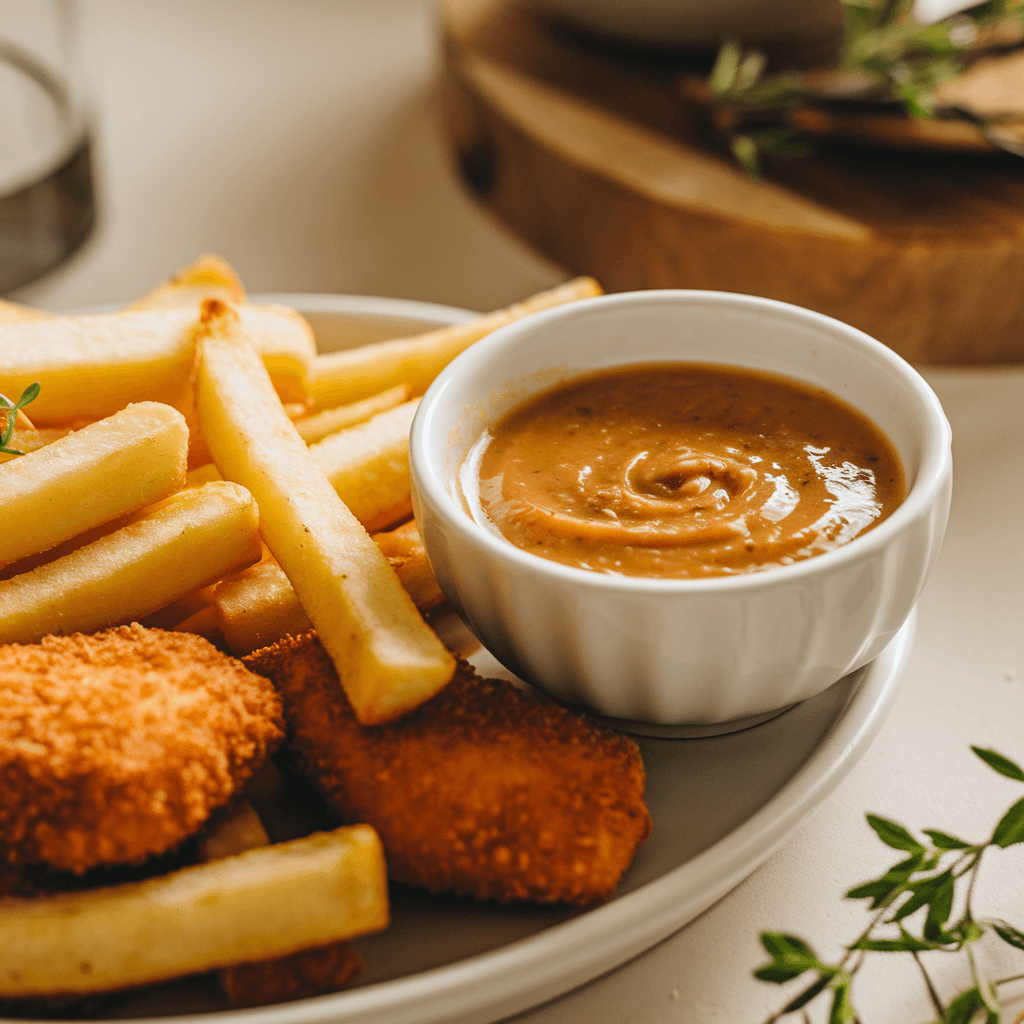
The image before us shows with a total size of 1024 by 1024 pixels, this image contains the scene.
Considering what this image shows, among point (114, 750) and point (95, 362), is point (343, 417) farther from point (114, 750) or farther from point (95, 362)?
point (114, 750)

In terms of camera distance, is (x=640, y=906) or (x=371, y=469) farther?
(x=371, y=469)

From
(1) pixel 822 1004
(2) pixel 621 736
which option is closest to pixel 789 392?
(2) pixel 621 736

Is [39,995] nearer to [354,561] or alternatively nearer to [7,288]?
[354,561]

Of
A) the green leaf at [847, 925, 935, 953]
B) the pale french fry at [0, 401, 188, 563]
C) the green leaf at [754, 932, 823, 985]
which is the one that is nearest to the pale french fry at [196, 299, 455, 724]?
the pale french fry at [0, 401, 188, 563]

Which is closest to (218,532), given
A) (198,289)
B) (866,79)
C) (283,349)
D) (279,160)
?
(283,349)

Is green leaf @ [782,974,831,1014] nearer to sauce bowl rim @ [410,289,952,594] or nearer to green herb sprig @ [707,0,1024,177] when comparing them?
sauce bowl rim @ [410,289,952,594]

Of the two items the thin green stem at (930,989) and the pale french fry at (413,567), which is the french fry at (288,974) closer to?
the pale french fry at (413,567)
